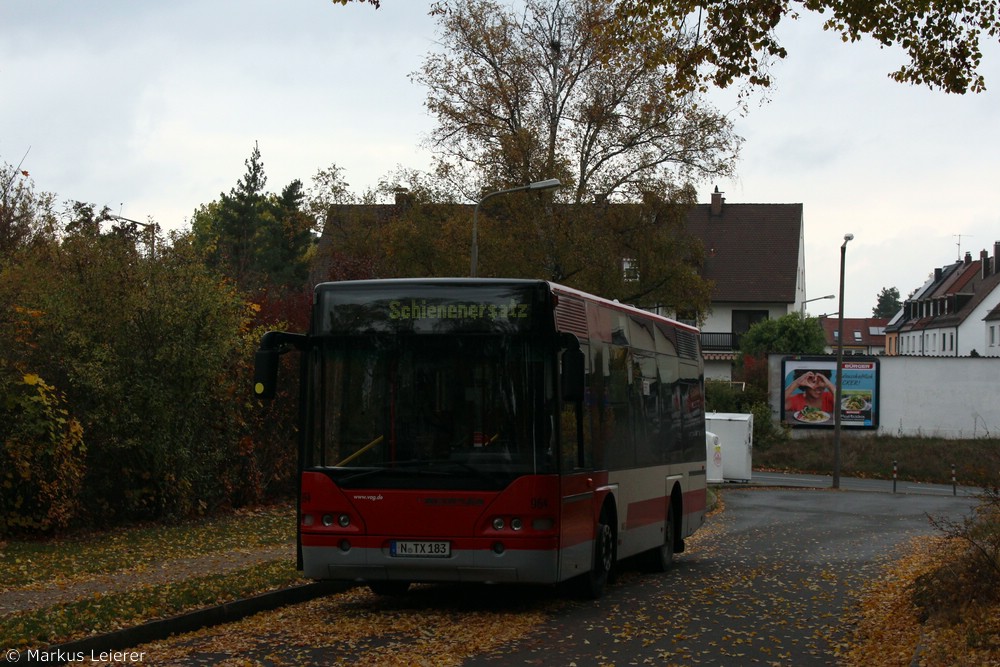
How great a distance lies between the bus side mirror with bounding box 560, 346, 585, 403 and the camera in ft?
36.5

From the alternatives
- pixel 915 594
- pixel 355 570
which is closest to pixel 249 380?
pixel 355 570

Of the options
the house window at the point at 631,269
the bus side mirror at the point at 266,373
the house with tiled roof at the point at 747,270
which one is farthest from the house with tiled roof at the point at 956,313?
the bus side mirror at the point at 266,373

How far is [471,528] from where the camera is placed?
1152 centimetres

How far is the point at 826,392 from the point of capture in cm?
5931

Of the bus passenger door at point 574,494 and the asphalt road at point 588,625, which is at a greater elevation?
the bus passenger door at point 574,494

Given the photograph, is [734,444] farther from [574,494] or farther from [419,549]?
[419,549]

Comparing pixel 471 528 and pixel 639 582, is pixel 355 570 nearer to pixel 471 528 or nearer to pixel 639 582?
pixel 471 528

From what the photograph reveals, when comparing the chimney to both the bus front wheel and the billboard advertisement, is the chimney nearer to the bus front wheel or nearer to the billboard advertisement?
the billboard advertisement

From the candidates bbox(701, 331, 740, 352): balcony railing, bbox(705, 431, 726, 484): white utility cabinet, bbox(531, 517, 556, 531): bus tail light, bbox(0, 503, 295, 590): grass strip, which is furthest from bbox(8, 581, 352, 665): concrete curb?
bbox(701, 331, 740, 352): balcony railing

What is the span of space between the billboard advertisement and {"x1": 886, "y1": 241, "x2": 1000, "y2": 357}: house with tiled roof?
32125 mm

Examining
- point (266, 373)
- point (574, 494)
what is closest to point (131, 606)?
point (266, 373)

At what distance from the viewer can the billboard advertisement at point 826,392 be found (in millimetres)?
59094

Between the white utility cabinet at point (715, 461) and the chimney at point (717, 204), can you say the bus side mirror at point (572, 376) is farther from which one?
the chimney at point (717, 204)

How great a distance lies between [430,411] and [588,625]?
87.2 inches
